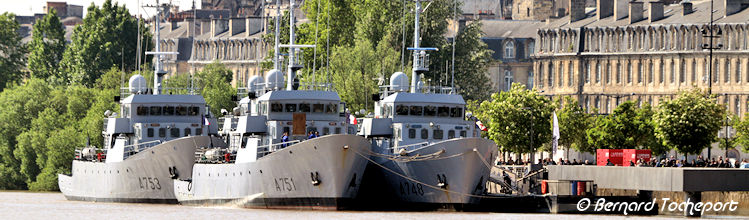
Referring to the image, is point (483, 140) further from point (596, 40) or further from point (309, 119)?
point (596, 40)

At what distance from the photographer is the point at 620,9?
19612 centimetres

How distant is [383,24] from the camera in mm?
151875

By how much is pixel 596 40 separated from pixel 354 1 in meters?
45.7

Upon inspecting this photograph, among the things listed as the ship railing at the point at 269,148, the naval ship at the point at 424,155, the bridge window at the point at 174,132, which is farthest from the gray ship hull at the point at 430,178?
the bridge window at the point at 174,132

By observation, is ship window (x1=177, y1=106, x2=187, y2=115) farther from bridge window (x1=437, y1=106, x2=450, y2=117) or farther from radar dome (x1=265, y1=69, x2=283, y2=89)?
bridge window (x1=437, y1=106, x2=450, y2=117)

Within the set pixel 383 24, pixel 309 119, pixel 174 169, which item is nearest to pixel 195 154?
pixel 174 169

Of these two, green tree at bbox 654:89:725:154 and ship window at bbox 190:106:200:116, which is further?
→ green tree at bbox 654:89:725:154

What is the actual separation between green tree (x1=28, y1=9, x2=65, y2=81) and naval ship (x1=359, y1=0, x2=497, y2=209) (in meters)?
91.4

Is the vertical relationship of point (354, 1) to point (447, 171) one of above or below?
above

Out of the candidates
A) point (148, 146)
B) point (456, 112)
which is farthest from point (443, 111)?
point (148, 146)

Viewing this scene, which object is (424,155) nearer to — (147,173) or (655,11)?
(147,173)

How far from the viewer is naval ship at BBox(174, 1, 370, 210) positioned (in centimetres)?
10150

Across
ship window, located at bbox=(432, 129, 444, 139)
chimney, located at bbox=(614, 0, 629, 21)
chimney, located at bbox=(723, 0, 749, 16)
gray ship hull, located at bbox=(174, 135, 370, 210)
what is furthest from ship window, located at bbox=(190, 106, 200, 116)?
chimney, located at bbox=(614, 0, 629, 21)

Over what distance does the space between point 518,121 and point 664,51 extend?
154 feet
